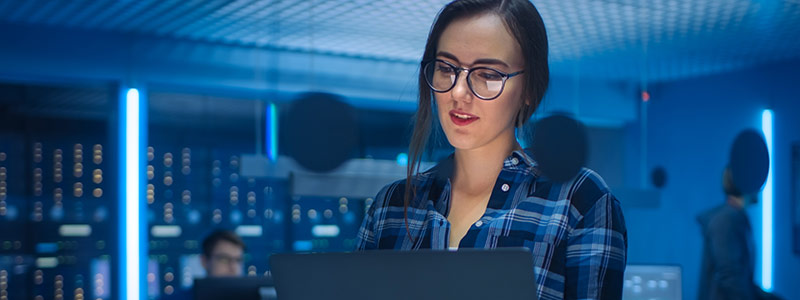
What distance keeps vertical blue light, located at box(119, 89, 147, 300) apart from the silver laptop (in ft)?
16.6

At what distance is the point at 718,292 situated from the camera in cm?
452

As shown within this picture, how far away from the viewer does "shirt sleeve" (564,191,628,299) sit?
896 millimetres

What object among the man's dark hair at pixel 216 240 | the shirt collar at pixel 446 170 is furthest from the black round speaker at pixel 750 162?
the shirt collar at pixel 446 170

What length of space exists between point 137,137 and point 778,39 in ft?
13.9

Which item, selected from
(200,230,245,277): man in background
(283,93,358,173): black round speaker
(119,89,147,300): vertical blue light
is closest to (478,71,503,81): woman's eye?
(283,93,358,173): black round speaker

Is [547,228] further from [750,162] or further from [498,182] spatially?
[750,162]

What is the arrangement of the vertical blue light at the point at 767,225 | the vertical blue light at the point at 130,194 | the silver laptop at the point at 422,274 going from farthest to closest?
1. the vertical blue light at the point at 767,225
2. the vertical blue light at the point at 130,194
3. the silver laptop at the point at 422,274

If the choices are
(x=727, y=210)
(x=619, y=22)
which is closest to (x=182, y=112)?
(x=619, y=22)

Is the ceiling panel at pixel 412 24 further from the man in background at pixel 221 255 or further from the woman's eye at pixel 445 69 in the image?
the woman's eye at pixel 445 69

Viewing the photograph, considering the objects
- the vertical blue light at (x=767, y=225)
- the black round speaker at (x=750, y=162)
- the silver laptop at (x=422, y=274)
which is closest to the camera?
the silver laptop at (x=422, y=274)

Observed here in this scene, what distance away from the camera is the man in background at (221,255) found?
4.36m

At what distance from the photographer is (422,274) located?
2.43 feet

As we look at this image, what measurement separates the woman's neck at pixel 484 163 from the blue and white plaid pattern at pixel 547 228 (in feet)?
0.05

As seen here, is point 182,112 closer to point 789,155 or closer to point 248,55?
point 248,55
